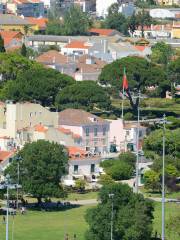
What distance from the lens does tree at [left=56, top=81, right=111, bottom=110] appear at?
64062 mm

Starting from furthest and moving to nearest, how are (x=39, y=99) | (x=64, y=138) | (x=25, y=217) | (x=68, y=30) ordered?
(x=68, y=30) → (x=39, y=99) → (x=64, y=138) → (x=25, y=217)

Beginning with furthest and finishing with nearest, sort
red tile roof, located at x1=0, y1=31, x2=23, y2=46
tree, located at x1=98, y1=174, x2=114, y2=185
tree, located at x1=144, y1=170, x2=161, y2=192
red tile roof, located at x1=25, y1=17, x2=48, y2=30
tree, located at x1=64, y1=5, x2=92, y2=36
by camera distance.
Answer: red tile roof, located at x1=25, y1=17, x2=48, y2=30
tree, located at x1=64, y1=5, x2=92, y2=36
red tile roof, located at x1=0, y1=31, x2=23, y2=46
tree, located at x1=98, y1=174, x2=114, y2=185
tree, located at x1=144, y1=170, x2=161, y2=192

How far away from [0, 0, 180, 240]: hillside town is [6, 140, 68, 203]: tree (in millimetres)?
31

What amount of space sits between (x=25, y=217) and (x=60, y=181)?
3976 millimetres

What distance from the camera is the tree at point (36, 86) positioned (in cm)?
6438

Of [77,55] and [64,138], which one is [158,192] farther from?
[77,55]

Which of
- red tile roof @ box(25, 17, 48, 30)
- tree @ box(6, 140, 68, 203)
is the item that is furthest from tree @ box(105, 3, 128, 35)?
tree @ box(6, 140, 68, 203)

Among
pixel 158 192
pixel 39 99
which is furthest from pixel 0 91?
pixel 158 192

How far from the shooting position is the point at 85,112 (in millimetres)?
59219

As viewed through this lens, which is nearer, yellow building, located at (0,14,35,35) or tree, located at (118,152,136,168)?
tree, located at (118,152,136,168)

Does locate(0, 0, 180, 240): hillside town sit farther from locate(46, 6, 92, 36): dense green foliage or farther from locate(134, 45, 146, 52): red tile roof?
locate(46, 6, 92, 36): dense green foliage

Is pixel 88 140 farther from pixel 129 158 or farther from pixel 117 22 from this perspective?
pixel 117 22

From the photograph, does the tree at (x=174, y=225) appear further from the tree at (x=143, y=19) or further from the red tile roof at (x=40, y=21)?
the tree at (x=143, y=19)

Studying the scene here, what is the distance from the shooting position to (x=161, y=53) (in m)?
87.8
